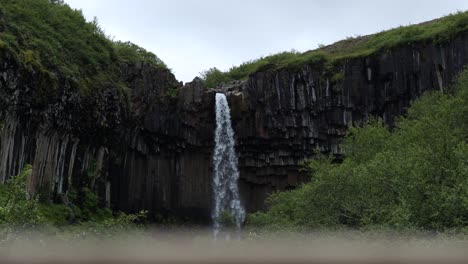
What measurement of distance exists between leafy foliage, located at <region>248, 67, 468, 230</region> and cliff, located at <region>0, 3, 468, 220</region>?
1212 cm

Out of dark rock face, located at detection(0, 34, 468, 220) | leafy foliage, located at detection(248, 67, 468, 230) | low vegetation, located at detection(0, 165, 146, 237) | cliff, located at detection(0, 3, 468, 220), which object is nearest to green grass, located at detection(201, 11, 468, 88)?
cliff, located at detection(0, 3, 468, 220)

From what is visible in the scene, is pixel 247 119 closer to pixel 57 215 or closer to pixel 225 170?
pixel 225 170

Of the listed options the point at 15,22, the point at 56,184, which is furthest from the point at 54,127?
the point at 15,22

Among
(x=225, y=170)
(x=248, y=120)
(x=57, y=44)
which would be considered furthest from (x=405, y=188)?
(x=225, y=170)

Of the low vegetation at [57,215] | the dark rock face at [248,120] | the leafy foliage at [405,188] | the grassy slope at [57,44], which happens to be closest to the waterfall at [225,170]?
the dark rock face at [248,120]

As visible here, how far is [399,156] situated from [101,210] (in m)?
19.8

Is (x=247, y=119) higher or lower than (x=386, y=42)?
lower

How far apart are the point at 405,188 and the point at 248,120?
25705 millimetres

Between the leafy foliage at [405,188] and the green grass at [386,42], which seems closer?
the leafy foliage at [405,188]

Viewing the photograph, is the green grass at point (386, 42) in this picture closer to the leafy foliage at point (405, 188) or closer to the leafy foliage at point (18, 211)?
the leafy foliage at point (405, 188)

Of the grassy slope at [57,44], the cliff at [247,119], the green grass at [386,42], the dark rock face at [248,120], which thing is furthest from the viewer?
the green grass at [386,42]

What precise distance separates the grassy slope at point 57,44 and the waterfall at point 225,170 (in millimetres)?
8123

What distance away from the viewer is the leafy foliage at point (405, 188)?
43.7 ft

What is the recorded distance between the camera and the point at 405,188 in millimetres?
14898
